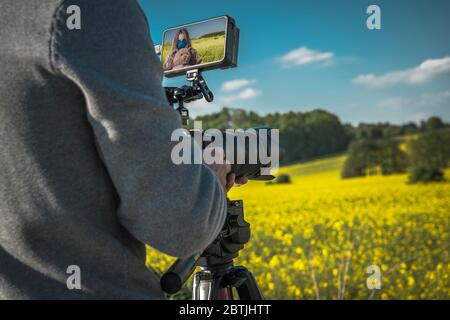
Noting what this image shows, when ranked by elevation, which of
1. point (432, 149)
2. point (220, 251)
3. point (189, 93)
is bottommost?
point (220, 251)

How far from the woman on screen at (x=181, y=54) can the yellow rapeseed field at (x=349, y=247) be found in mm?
2410

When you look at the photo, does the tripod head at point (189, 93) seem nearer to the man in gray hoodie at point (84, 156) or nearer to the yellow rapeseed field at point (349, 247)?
the man in gray hoodie at point (84, 156)

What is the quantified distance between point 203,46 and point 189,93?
0.17m

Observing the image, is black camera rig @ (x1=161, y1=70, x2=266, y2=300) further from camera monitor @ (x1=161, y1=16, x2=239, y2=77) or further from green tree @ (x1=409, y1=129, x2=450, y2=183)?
green tree @ (x1=409, y1=129, x2=450, y2=183)

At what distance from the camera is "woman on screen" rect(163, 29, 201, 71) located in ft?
5.03

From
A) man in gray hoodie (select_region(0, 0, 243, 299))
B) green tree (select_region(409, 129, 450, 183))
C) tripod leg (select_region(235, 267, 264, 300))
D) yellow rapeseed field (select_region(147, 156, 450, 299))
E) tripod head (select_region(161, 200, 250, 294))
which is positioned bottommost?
yellow rapeseed field (select_region(147, 156, 450, 299))

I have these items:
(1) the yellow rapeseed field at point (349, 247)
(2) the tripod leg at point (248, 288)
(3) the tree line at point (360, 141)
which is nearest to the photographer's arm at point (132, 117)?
(2) the tripod leg at point (248, 288)

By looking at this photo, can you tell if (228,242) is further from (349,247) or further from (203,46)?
(349,247)

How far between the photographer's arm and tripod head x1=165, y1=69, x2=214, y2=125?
527 mm

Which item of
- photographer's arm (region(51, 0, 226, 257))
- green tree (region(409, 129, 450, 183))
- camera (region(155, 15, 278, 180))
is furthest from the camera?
green tree (region(409, 129, 450, 183))

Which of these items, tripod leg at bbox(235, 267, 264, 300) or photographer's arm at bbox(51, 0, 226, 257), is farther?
tripod leg at bbox(235, 267, 264, 300)

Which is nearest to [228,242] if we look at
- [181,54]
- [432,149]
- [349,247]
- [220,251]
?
[220,251]

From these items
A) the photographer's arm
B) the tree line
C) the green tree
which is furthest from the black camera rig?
the green tree

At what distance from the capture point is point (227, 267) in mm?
1578
